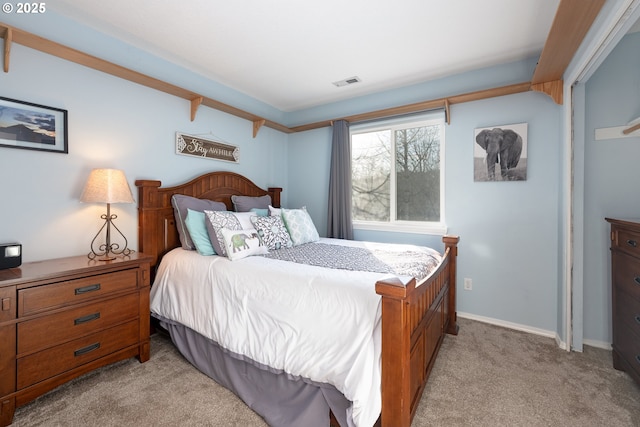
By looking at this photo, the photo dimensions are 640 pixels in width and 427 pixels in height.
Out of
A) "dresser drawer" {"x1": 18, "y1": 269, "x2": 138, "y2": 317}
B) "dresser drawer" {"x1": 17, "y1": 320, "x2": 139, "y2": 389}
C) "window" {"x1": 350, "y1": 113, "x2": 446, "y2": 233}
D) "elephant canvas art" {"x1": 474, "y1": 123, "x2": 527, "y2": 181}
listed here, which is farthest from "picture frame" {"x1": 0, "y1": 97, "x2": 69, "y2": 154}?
"elephant canvas art" {"x1": 474, "y1": 123, "x2": 527, "y2": 181}

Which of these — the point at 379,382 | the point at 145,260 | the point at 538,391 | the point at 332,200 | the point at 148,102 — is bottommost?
the point at 538,391

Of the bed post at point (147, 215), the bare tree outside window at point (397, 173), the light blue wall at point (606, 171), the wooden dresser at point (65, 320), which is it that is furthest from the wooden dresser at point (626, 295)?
the bed post at point (147, 215)

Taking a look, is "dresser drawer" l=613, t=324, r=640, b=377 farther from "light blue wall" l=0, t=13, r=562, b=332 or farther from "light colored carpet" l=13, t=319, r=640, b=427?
"light blue wall" l=0, t=13, r=562, b=332

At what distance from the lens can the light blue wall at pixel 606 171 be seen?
7.06ft

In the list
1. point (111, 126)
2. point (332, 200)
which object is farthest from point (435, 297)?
point (111, 126)

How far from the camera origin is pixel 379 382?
1263 millimetres

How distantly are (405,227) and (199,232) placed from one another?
2.13 m

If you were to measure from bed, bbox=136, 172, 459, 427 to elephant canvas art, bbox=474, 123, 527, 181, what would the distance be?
840 millimetres

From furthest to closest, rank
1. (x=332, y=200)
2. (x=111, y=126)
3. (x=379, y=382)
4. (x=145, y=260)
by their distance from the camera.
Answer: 1. (x=332, y=200)
2. (x=111, y=126)
3. (x=145, y=260)
4. (x=379, y=382)

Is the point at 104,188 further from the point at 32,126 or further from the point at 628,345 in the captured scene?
the point at 628,345

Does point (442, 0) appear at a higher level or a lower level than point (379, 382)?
higher

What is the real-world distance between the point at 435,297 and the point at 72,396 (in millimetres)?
2364

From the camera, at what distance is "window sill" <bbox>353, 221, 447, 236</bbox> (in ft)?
9.75

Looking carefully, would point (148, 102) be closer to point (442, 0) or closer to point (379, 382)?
point (442, 0)
